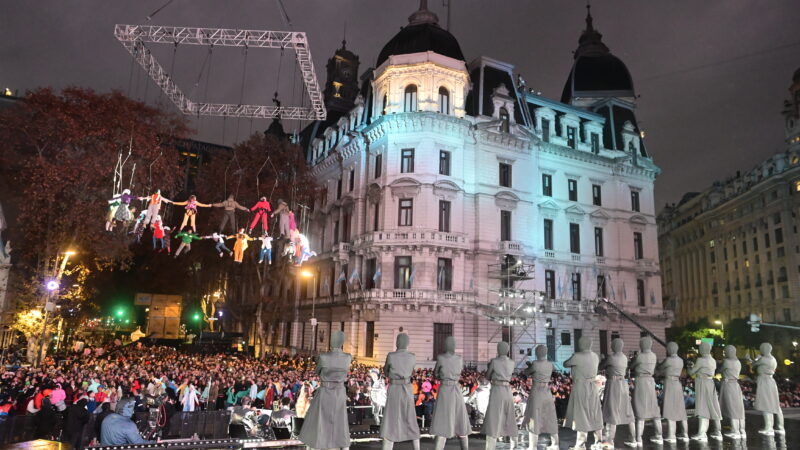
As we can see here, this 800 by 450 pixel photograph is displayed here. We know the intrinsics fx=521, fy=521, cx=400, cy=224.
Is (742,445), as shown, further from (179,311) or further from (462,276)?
(179,311)

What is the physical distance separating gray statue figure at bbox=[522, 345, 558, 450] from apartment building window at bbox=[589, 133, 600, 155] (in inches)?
1439

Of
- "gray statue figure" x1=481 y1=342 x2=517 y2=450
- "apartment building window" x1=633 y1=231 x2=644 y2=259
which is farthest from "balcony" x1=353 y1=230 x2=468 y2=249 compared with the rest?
"gray statue figure" x1=481 y1=342 x2=517 y2=450

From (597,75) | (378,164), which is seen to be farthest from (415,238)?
(597,75)

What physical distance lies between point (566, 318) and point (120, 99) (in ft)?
107

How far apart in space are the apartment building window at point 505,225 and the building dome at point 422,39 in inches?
465

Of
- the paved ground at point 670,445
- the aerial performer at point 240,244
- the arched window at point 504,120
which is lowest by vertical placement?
the paved ground at point 670,445

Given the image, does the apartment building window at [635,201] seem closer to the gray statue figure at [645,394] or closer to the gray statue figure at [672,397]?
the gray statue figure at [672,397]

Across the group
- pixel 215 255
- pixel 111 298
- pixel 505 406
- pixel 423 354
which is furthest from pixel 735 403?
pixel 111 298

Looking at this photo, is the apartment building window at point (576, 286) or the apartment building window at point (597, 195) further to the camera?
the apartment building window at point (597, 195)

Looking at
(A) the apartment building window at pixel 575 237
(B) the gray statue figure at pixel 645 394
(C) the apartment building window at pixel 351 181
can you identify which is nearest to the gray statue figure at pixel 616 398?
(B) the gray statue figure at pixel 645 394

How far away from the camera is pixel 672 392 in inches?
442

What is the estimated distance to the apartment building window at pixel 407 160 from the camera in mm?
35744

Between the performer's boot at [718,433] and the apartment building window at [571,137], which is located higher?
the apartment building window at [571,137]

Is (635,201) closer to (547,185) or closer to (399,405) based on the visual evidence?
(547,185)
